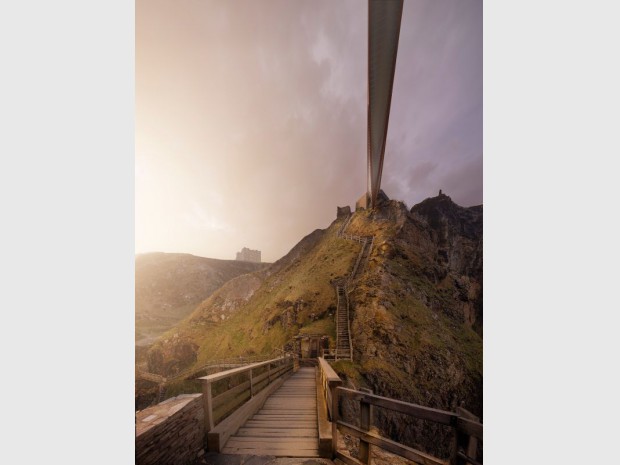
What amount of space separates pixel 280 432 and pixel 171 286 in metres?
61.3

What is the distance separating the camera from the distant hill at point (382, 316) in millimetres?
13951

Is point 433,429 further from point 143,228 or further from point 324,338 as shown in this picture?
point 143,228

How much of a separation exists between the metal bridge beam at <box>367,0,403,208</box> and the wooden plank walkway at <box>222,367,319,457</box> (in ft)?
24.4

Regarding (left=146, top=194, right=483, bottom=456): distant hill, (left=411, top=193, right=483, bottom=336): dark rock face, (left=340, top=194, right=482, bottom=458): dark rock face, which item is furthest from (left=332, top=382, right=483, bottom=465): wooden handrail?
(left=411, top=193, right=483, bottom=336): dark rock face

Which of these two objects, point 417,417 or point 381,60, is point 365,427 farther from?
point 381,60

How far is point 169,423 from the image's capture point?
2396 mm

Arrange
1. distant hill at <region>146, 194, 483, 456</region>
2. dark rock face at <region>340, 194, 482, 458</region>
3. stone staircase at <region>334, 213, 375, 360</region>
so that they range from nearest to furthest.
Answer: dark rock face at <region>340, 194, 482, 458</region>
distant hill at <region>146, 194, 483, 456</region>
stone staircase at <region>334, 213, 375, 360</region>

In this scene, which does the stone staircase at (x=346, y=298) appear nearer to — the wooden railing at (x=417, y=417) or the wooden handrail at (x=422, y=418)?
the wooden railing at (x=417, y=417)

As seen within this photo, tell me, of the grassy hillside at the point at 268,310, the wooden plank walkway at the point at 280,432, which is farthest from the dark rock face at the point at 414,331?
the wooden plank walkway at the point at 280,432

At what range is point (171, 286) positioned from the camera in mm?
55156

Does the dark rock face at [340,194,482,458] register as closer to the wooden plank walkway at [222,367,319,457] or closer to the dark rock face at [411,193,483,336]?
the dark rock face at [411,193,483,336]

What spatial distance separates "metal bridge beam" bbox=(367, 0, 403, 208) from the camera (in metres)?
4.69

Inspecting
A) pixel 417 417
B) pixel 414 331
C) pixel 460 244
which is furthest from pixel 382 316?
pixel 460 244

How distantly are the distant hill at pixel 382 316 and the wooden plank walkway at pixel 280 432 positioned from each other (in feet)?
25.1
